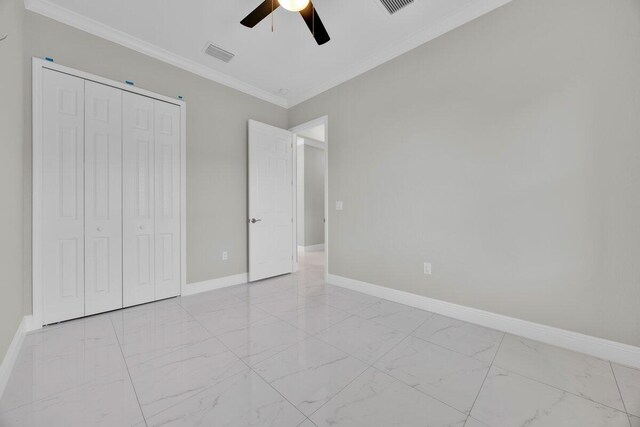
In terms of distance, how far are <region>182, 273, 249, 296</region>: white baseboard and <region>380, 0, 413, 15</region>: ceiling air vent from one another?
3.52m

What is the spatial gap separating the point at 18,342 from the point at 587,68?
4.69 metres

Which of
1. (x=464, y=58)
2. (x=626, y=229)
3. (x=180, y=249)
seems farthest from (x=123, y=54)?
(x=626, y=229)

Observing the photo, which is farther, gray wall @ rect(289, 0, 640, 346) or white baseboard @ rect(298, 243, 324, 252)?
white baseboard @ rect(298, 243, 324, 252)

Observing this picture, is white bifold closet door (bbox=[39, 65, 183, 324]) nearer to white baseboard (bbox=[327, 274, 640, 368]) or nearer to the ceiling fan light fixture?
the ceiling fan light fixture

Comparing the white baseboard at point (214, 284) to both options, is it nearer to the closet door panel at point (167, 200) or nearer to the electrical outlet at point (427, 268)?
the closet door panel at point (167, 200)

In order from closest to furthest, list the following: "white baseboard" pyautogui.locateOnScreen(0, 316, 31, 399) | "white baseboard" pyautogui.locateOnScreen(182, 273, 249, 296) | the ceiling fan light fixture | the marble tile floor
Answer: the marble tile floor → "white baseboard" pyautogui.locateOnScreen(0, 316, 31, 399) → the ceiling fan light fixture → "white baseboard" pyautogui.locateOnScreen(182, 273, 249, 296)

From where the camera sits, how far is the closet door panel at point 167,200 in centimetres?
289

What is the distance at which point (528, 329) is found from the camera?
2.04m

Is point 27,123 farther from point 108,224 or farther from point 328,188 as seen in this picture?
point 328,188

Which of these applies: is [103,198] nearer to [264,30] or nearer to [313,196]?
[264,30]

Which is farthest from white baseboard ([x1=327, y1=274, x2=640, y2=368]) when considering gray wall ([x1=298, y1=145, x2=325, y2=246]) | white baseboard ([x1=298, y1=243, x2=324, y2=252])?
gray wall ([x1=298, y1=145, x2=325, y2=246])

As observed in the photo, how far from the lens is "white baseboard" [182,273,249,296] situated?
3135mm

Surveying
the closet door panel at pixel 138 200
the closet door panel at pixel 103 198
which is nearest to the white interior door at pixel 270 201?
the closet door panel at pixel 138 200

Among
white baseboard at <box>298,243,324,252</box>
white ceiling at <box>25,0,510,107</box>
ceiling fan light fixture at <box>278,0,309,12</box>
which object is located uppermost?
white ceiling at <box>25,0,510,107</box>
